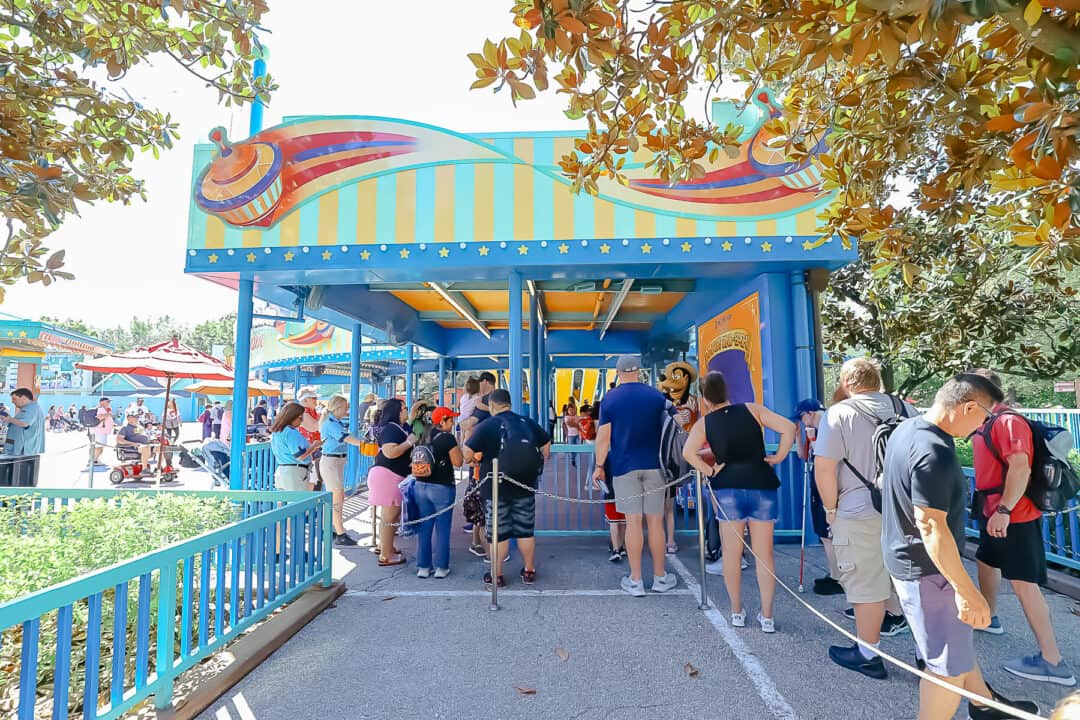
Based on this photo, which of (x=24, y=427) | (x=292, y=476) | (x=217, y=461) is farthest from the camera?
(x=217, y=461)

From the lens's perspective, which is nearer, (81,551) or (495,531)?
(81,551)

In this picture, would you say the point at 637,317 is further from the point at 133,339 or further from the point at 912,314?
the point at 133,339

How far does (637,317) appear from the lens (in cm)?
1202

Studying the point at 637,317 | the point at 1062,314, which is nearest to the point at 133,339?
the point at 637,317

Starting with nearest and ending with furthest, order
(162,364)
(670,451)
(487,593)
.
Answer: (487,593), (670,451), (162,364)

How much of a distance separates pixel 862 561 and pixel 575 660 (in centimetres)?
178

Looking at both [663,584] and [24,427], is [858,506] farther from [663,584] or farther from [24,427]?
Result: [24,427]

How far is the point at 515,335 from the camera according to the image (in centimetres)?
650

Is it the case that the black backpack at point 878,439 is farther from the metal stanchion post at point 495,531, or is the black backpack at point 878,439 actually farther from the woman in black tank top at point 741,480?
the metal stanchion post at point 495,531

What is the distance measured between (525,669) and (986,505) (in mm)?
2876

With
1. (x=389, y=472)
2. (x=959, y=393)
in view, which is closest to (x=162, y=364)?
(x=389, y=472)

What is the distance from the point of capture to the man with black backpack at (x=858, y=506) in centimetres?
329

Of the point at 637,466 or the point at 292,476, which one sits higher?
the point at 637,466

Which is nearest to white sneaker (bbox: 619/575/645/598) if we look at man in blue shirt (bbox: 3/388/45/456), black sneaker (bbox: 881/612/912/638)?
black sneaker (bbox: 881/612/912/638)
